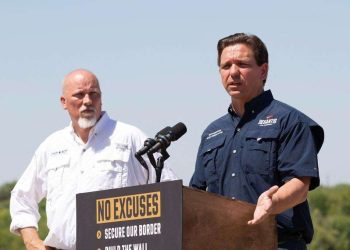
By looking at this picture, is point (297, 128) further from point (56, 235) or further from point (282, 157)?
point (56, 235)

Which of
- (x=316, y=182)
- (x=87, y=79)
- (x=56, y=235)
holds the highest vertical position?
(x=87, y=79)

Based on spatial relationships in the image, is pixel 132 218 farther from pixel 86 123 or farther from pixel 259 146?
pixel 86 123

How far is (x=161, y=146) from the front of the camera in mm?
5289

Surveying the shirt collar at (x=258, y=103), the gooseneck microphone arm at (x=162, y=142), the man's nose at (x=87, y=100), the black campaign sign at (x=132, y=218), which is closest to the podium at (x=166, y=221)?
the black campaign sign at (x=132, y=218)

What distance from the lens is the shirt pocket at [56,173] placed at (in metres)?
7.00

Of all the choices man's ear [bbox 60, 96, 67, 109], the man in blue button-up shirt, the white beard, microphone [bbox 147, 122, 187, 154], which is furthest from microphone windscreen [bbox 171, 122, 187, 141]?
man's ear [bbox 60, 96, 67, 109]

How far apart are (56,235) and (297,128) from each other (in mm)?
2135

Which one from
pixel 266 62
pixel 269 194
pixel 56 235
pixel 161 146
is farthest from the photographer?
pixel 56 235

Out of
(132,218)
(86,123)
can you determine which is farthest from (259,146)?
(86,123)

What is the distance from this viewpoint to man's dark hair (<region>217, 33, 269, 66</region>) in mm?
5605

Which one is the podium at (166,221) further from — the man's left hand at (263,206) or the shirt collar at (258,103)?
the shirt collar at (258,103)

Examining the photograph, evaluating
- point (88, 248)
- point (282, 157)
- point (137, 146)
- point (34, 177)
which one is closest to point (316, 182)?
point (282, 157)

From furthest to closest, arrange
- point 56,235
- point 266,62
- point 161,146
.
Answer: point 56,235 → point 266,62 → point 161,146

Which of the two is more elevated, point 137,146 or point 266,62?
point 266,62
